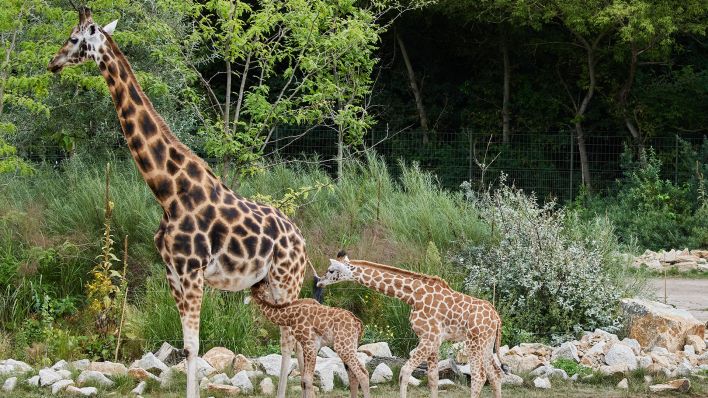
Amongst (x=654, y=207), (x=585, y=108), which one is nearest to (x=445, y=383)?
(x=654, y=207)

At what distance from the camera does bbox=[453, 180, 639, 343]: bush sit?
12094mm

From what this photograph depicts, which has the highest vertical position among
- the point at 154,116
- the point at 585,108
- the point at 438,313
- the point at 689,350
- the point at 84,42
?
the point at 84,42

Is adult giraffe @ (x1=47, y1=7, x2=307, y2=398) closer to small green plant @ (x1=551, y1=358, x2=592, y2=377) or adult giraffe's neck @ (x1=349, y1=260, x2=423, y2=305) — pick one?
adult giraffe's neck @ (x1=349, y1=260, x2=423, y2=305)

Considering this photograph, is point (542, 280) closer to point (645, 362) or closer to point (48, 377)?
point (645, 362)

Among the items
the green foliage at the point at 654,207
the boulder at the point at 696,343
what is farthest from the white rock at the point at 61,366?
the green foliage at the point at 654,207

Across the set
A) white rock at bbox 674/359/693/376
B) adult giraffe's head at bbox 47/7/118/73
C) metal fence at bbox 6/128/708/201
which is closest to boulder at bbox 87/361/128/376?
adult giraffe's head at bbox 47/7/118/73

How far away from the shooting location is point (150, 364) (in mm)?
10344

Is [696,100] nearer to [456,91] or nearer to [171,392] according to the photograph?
[456,91]

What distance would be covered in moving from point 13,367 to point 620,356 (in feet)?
18.5

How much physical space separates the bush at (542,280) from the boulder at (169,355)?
321 centimetres

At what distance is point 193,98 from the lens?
13555mm

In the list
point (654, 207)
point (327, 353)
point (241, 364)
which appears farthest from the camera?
point (654, 207)

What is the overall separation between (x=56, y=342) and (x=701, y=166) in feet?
53.8

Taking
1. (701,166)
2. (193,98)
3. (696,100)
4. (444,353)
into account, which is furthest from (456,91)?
(444,353)
